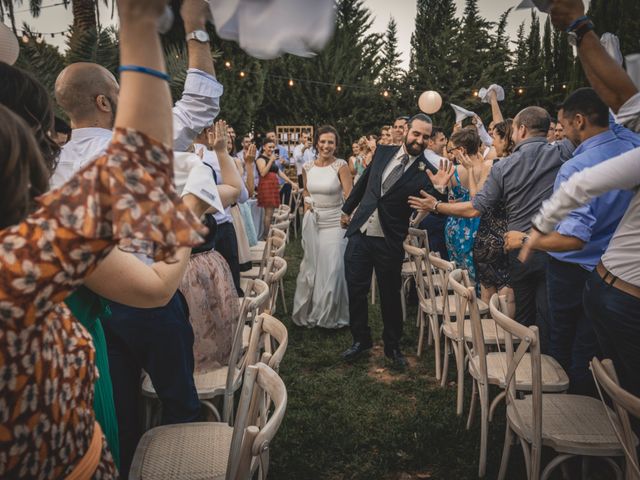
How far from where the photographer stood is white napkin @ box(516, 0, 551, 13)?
129 cm

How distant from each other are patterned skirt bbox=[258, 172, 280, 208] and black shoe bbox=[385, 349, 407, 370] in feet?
20.0

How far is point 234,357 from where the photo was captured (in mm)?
2590

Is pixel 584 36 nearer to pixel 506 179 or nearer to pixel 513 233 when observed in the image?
pixel 513 233

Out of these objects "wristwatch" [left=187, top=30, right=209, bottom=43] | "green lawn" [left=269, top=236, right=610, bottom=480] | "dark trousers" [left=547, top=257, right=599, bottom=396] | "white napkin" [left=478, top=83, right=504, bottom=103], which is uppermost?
"white napkin" [left=478, top=83, right=504, bottom=103]

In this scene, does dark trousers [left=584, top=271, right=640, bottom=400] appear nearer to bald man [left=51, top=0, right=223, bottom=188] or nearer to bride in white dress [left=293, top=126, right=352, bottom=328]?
bald man [left=51, top=0, right=223, bottom=188]

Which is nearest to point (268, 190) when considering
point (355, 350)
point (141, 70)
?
point (355, 350)

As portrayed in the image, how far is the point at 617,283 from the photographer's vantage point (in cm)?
206

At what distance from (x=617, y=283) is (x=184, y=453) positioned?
2016 mm

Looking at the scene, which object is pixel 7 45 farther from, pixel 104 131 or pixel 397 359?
pixel 397 359

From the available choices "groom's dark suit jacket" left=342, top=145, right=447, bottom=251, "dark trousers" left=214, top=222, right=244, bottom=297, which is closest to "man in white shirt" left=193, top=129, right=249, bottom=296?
"dark trousers" left=214, top=222, right=244, bottom=297

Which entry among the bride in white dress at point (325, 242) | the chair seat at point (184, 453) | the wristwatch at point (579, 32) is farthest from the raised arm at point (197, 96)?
the bride in white dress at point (325, 242)

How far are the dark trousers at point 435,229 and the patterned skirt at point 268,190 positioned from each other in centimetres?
466

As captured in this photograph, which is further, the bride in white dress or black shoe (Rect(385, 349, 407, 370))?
the bride in white dress

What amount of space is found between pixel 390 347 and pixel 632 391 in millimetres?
2701
